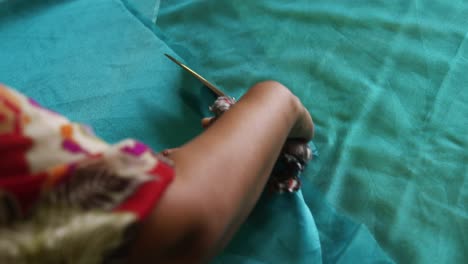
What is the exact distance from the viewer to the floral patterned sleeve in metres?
0.35

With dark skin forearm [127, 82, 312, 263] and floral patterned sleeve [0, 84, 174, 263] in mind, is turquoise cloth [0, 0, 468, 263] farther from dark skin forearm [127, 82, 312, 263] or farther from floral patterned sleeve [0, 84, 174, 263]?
floral patterned sleeve [0, 84, 174, 263]

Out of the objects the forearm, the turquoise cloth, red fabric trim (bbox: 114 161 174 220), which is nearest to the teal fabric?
the turquoise cloth

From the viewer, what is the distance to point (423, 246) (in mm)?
669

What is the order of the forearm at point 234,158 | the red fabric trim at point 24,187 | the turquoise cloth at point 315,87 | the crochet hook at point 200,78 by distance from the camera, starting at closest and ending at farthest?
the red fabric trim at point 24,187
the forearm at point 234,158
the turquoise cloth at point 315,87
the crochet hook at point 200,78

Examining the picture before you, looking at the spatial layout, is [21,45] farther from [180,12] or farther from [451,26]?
[451,26]

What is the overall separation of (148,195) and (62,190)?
74 millimetres

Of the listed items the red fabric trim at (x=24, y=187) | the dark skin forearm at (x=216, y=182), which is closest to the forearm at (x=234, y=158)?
the dark skin forearm at (x=216, y=182)

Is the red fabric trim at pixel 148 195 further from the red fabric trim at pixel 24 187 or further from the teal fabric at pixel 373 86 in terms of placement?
the teal fabric at pixel 373 86

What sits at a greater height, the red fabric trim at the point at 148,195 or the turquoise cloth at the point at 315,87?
the red fabric trim at the point at 148,195

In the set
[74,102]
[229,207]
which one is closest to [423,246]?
[229,207]

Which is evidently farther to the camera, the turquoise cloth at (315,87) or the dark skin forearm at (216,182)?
the turquoise cloth at (315,87)

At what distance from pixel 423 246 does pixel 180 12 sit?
0.71 m

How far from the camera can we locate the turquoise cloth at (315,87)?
0.69 metres

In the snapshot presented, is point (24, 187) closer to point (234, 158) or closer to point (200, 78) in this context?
point (234, 158)
